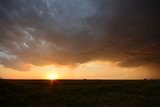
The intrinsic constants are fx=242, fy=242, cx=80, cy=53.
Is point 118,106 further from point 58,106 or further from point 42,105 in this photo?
point 42,105

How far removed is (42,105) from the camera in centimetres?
3064

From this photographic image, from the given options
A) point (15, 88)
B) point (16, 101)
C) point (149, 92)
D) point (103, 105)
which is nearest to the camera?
point (103, 105)

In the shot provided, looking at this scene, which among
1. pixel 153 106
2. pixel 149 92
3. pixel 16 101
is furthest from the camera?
pixel 149 92

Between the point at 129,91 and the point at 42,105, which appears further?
the point at 129,91

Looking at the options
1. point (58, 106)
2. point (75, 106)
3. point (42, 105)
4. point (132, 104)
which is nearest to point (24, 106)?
point (42, 105)

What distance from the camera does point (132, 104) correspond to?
29.2 meters

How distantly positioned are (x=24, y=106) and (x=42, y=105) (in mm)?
2359

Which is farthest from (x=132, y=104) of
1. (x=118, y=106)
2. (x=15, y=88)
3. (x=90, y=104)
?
(x=15, y=88)

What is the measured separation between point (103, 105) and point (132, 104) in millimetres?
3498

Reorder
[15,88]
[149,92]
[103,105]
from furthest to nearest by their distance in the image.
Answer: [15,88] < [149,92] < [103,105]

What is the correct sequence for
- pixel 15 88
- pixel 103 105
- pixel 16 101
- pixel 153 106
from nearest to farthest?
pixel 153 106 < pixel 103 105 < pixel 16 101 < pixel 15 88

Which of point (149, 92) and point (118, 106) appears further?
point (149, 92)

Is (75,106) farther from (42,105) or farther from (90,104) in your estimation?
(42,105)

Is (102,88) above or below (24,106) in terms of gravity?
above
